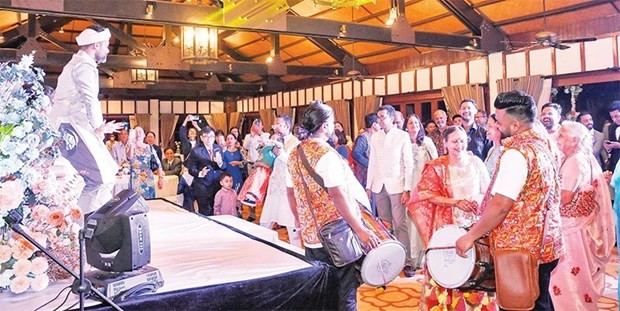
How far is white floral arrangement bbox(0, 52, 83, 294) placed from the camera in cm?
162

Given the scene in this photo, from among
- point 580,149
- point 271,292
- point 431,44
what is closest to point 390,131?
point 580,149

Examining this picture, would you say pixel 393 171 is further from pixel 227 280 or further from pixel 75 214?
pixel 75 214

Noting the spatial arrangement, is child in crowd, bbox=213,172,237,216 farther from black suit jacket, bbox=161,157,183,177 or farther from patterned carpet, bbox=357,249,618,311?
patterned carpet, bbox=357,249,618,311

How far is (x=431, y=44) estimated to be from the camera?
8109 mm

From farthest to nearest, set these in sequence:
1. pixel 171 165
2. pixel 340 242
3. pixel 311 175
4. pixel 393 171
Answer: pixel 171 165 → pixel 393 171 → pixel 311 175 → pixel 340 242

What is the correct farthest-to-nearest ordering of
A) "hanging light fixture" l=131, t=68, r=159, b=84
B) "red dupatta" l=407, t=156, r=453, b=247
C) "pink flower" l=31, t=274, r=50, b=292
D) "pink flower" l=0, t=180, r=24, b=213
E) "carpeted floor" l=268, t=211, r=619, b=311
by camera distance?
1. "hanging light fixture" l=131, t=68, r=159, b=84
2. "carpeted floor" l=268, t=211, r=619, b=311
3. "red dupatta" l=407, t=156, r=453, b=247
4. "pink flower" l=31, t=274, r=50, b=292
5. "pink flower" l=0, t=180, r=24, b=213

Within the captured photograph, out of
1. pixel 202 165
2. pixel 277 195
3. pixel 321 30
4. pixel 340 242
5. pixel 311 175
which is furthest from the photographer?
pixel 321 30

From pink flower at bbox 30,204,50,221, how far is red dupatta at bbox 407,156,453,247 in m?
2.18

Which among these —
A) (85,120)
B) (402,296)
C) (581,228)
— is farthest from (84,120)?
(581,228)

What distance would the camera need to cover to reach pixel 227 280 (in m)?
1.96

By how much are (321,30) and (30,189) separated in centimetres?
594

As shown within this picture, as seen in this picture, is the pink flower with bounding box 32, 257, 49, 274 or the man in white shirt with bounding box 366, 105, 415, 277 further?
the man in white shirt with bounding box 366, 105, 415, 277

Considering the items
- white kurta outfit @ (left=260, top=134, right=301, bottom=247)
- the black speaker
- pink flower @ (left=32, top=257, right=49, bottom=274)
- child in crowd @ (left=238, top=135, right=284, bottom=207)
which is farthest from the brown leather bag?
child in crowd @ (left=238, top=135, right=284, bottom=207)

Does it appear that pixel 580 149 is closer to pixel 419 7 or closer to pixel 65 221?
pixel 65 221
